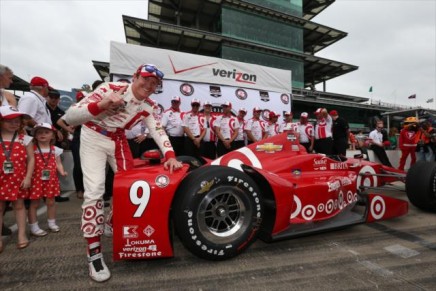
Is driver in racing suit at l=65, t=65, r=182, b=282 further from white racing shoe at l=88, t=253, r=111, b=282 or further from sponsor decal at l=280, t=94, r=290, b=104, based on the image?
sponsor decal at l=280, t=94, r=290, b=104

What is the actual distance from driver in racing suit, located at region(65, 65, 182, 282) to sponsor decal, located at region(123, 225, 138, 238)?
0.79 ft

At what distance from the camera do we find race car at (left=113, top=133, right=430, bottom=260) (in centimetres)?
201

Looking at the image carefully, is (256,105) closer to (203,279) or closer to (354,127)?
(203,279)

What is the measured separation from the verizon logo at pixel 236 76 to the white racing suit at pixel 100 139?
5.56 metres

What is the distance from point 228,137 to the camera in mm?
6465

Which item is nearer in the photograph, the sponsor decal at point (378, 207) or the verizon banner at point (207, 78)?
the sponsor decal at point (378, 207)

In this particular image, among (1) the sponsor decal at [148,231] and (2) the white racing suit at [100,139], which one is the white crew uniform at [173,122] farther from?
(1) the sponsor decal at [148,231]

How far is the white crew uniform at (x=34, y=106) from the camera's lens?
3639mm

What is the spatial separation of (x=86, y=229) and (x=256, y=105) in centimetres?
680

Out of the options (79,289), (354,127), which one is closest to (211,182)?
(79,289)

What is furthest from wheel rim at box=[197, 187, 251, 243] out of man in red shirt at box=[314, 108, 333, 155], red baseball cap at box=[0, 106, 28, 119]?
man in red shirt at box=[314, 108, 333, 155]

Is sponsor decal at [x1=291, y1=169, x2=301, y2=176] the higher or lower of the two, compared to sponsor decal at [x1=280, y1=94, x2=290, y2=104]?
lower

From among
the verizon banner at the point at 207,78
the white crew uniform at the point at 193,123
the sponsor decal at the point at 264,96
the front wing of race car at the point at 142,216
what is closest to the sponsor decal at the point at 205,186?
the front wing of race car at the point at 142,216

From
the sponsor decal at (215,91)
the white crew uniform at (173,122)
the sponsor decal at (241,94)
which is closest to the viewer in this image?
the white crew uniform at (173,122)
